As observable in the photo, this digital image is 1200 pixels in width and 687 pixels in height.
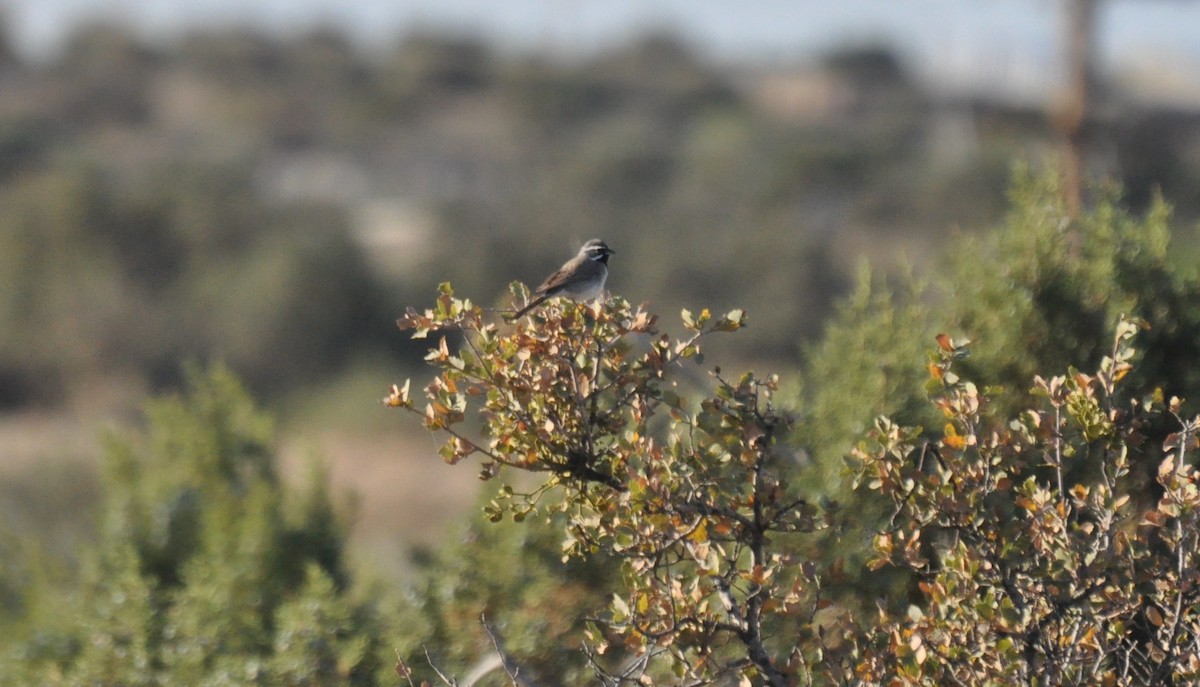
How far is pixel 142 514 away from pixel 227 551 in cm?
92

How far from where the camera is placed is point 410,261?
39312 millimetres

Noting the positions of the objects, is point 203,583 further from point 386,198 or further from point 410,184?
point 410,184

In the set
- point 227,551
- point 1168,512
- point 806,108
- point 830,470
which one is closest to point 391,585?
point 227,551

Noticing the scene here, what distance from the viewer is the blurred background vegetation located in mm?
7734

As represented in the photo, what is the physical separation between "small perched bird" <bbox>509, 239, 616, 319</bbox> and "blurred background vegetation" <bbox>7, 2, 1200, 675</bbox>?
3.85 feet

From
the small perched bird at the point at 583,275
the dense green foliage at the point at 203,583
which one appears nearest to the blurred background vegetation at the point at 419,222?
the dense green foliage at the point at 203,583

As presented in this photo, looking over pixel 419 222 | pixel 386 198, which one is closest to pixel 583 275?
pixel 419 222

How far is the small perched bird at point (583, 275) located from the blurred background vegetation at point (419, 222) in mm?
1172

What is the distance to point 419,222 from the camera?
145 feet

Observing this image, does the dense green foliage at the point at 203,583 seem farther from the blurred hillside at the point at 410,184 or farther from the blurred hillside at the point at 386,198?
the blurred hillside at the point at 410,184

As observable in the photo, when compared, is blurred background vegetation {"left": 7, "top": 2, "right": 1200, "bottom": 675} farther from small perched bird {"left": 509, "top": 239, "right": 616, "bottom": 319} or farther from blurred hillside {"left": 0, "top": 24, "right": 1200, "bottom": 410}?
small perched bird {"left": 509, "top": 239, "right": 616, "bottom": 319}

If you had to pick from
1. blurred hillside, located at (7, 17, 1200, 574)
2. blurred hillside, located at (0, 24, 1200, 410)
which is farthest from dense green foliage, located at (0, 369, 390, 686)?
blurred hillside, located at (0, 24, 1200, 410)

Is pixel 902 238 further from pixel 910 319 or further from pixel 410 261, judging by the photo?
pixel 910 319

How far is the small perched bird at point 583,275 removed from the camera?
5.98m
